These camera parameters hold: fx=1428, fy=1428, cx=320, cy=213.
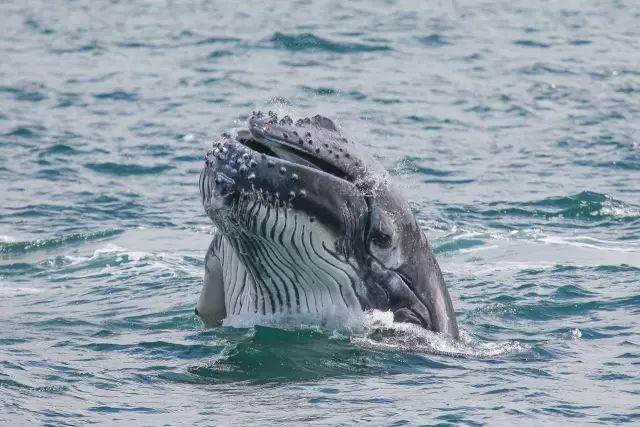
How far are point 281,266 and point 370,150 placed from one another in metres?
12.4

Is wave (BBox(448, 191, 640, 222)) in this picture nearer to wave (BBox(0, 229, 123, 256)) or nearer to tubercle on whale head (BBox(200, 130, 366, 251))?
wave (BBox(0, 229, 123, 256))

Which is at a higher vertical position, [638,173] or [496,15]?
[496,15]

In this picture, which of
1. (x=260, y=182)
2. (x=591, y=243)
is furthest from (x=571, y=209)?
(x=260, y=182)

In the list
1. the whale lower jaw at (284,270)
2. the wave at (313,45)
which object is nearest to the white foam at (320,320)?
the whale lower jaw at (284,270)

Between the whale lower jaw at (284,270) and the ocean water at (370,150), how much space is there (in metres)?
0.22

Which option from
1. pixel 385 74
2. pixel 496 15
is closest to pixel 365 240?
pixel 385 74

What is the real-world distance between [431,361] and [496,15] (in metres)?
27.2

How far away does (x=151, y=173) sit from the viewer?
23.9m

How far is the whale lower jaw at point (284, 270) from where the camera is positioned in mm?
11430

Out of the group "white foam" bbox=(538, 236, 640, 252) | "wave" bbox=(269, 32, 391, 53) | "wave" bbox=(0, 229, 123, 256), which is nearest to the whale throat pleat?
"wave" bbox=(0, 229, 123, 256)

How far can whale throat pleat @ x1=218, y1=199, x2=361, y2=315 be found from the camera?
11391 millimetres

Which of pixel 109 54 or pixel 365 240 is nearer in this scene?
pixel 365 240

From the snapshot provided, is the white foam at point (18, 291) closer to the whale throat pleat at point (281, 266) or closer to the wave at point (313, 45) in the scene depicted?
the whale throat pleat at point (281, 266)

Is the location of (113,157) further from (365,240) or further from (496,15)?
(496,15)
